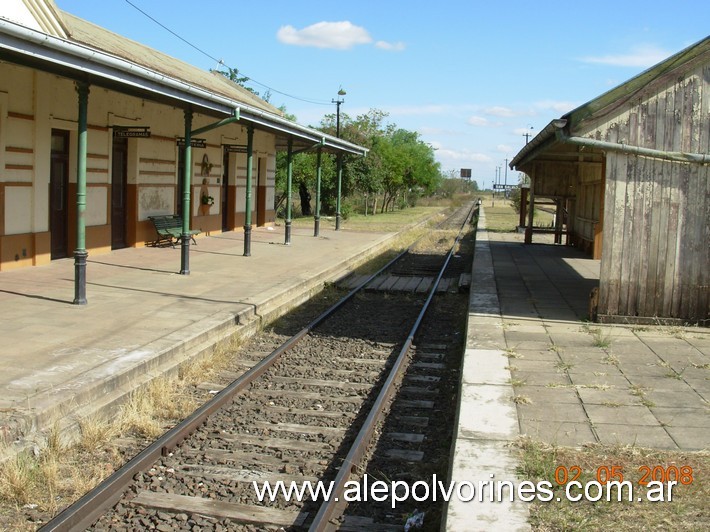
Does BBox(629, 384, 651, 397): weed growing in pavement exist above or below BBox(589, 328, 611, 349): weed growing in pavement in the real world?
below

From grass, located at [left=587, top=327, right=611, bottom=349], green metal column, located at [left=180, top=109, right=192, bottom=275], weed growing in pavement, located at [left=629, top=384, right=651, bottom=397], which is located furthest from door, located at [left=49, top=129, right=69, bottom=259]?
weed growing in pavement, located at [left=629, top=384, right=651, bottom=397]

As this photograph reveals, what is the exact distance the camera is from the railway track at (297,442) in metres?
4.64

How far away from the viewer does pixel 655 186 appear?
31.0 feet

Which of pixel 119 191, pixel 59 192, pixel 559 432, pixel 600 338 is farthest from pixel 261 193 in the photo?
pixel 559 432

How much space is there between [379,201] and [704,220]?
5558 cm

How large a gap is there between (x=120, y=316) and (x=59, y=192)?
18.6 feet

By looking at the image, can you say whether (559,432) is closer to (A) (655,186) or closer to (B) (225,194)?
(A) (655,186)

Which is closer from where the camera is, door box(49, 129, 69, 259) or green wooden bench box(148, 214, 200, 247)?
door box(49, 129, 69, 259)

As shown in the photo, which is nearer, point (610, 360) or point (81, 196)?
point (610, 360)

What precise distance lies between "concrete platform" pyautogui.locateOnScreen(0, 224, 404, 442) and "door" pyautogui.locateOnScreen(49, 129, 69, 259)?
427mm

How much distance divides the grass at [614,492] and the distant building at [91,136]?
5.89m

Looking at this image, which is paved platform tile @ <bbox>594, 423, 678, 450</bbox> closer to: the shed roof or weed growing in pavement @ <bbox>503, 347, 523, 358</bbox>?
weed growing in pavement @ <bbox>503, 347, 523, 358</bbox>

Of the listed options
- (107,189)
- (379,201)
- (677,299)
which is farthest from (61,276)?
(379,201)

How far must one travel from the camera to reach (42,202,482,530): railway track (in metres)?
4.64
